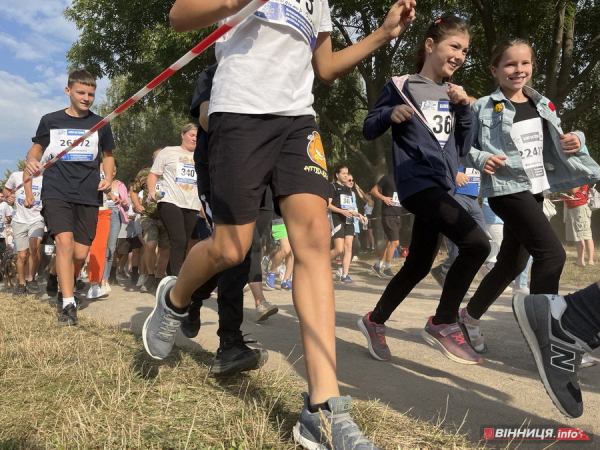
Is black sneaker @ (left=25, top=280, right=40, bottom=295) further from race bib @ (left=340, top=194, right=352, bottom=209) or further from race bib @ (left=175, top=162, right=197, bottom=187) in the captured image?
race bib @ (left=340, top=194, right=352, bottom=209)

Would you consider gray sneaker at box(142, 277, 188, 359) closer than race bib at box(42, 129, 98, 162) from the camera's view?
Yes

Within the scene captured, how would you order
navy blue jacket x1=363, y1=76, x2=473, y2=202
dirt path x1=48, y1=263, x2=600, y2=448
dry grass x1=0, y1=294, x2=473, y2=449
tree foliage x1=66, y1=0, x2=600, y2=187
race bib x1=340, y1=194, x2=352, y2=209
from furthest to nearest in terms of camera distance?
tree foliage x1=66, y1=0, x2=600, y2=187 → race bib x1=340, y1=194, x2=352, y2=209 → navy blue jacket x1=363, y1=76, x2=473, y2=202 → dirt path x1=48, y1=263, x2=600, y2=448 → dry grass x1=0, y1=294, x2=473, y2=449

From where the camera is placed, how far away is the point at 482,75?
14.1m

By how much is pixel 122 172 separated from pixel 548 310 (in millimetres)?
40900

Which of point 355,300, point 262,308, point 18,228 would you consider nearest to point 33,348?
point 262,308

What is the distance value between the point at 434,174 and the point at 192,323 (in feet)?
5.36

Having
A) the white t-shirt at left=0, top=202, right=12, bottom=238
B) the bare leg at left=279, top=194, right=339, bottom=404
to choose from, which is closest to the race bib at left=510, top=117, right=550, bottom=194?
the bare leg at left=279, top=194, right=339, bottom=404

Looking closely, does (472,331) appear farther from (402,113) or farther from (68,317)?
(68,317)

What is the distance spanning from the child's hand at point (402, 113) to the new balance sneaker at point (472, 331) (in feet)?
4.59

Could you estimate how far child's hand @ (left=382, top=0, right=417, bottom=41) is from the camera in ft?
8.23

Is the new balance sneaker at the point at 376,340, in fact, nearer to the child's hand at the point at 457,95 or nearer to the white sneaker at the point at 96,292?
the child's hand at the point at 457,95

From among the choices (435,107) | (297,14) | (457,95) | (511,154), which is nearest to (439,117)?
(435,107)

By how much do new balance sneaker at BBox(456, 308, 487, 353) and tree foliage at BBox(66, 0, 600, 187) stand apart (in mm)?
9951

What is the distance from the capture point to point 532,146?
3.66m
